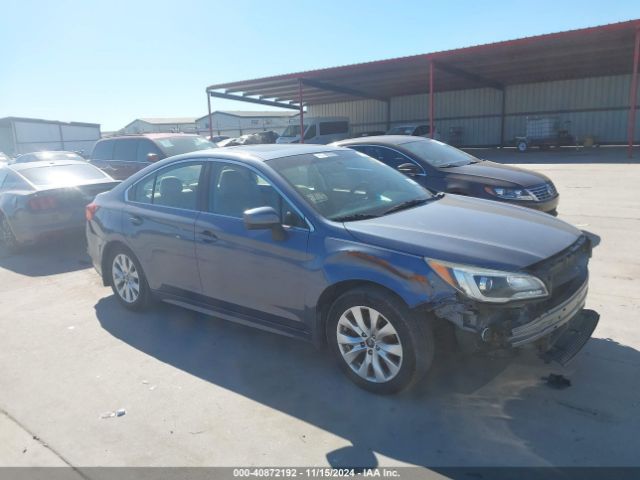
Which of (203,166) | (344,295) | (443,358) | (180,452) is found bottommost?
(180,452)

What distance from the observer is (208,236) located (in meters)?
4.17

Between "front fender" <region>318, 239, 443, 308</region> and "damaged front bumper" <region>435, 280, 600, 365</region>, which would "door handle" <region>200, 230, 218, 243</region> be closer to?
"front fender" <region>318, 239, 443, 308</region>

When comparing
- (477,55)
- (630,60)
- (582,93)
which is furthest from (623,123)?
(477,55)

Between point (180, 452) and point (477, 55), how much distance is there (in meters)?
22.2

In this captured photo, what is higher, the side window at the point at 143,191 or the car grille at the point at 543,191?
the side window at the point at 143,191

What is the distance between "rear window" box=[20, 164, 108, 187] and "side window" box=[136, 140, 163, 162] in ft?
6.63

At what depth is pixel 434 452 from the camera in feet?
9.17

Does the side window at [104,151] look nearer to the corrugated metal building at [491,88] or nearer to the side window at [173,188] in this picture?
the side window at [173,188]

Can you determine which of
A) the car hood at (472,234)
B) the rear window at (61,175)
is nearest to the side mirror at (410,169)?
the car hood at (472,234)

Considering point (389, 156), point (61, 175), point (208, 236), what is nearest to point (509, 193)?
point (389, 156)

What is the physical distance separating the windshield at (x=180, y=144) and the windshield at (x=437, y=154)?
500cm

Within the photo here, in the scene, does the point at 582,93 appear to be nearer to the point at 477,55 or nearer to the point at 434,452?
the point at 477,55

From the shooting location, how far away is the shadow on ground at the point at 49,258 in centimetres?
716

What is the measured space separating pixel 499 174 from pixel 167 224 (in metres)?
4.79
